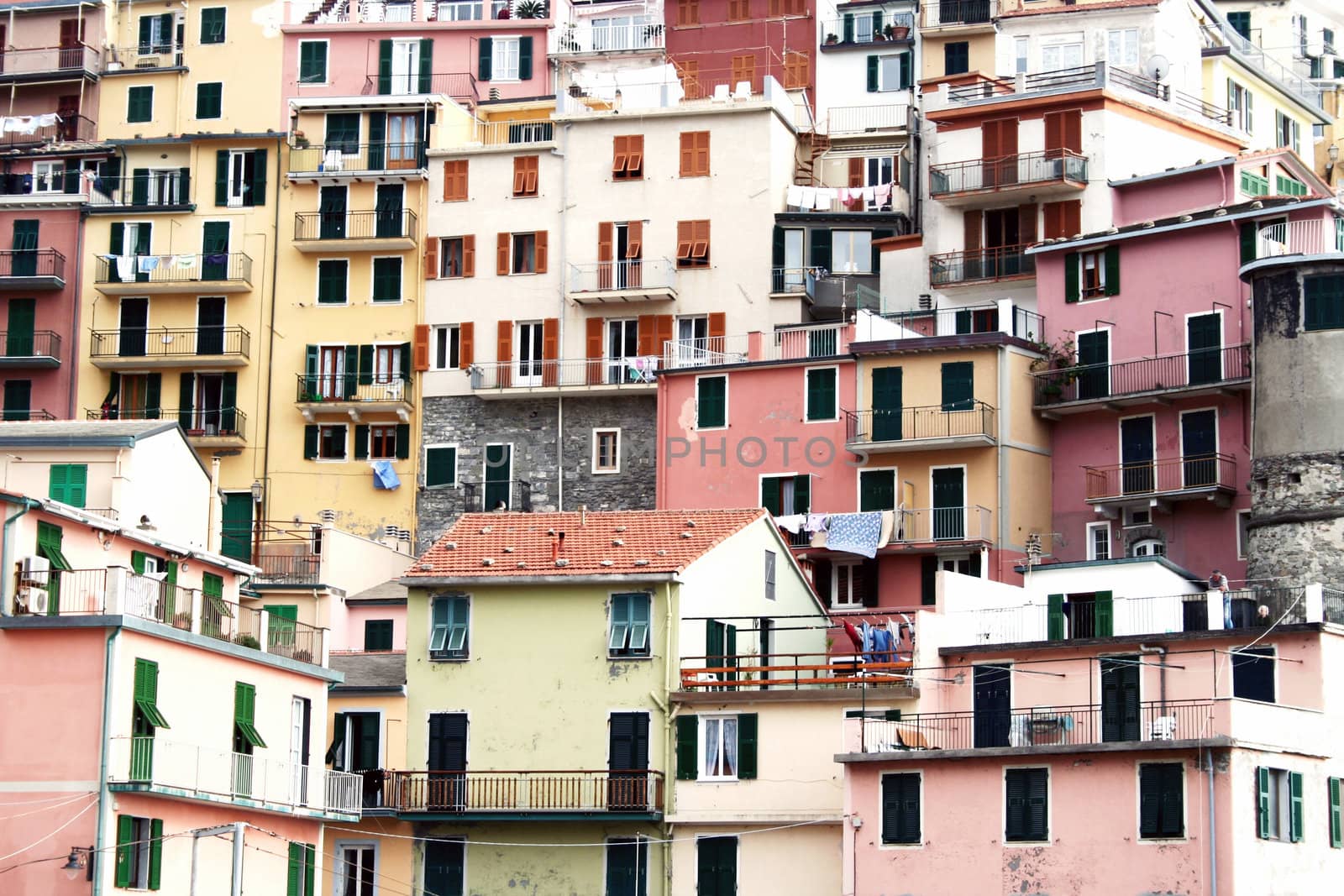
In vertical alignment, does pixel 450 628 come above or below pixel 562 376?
below

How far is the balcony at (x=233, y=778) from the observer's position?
1839 inches

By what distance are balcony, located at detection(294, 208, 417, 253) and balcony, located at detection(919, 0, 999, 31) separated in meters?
19.7

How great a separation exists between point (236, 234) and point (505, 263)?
962 centimetres

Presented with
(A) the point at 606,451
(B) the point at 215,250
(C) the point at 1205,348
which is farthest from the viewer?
(B) the point at 215,250

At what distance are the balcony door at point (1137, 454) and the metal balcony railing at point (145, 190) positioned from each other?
34.1 metres

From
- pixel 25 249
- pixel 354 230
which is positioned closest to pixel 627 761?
pixel 354 230

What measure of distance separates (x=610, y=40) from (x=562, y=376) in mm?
17791

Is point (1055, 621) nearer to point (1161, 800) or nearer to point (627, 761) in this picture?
point (1161, 800)

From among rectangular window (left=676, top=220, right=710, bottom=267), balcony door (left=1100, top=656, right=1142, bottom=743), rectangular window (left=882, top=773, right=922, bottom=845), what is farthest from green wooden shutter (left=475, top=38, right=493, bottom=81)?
rectangular window (left=882, top=773, right=922, bottom=845)

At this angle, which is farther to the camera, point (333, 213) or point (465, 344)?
point (333, 213)

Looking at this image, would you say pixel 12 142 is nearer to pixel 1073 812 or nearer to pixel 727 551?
pixel 727 551

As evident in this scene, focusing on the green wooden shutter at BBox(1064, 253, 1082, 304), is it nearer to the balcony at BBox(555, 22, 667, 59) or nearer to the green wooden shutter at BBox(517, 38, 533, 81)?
the balcony at BBox(555, 22, 667, 59)

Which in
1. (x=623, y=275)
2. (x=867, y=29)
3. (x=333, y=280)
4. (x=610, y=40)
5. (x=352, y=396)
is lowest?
(x=352, y=396)

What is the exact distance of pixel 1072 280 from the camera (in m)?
71.9
